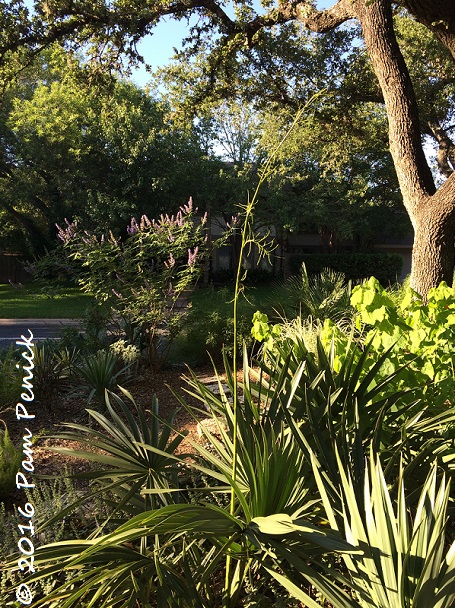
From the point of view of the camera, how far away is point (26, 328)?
13992 mm

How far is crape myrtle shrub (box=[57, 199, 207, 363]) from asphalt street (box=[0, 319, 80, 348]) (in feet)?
13.5

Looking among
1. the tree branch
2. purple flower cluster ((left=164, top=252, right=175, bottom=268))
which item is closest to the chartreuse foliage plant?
purple flower cluster ((left=164, top=252, right=175, bottom=268))

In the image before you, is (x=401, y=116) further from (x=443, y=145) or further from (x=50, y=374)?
(x=443, y=145)

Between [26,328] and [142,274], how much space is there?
301 inches

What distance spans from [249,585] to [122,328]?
6.41 metres

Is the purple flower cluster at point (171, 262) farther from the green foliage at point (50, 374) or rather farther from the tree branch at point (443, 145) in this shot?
the tree branch at point (443, 145)

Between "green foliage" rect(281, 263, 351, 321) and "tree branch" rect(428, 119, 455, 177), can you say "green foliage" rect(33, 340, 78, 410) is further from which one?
"tree branch" rect(428, 119, 455, 177)

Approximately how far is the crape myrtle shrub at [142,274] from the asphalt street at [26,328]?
4.13m

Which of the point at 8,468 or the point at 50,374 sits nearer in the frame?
the point at 8,468

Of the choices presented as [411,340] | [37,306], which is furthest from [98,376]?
Result: [37,306]

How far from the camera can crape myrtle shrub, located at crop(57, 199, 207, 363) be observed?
7.41 metres

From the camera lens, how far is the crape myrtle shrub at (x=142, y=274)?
7.41m

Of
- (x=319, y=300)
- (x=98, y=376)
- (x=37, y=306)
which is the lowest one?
(x=37, y=306)

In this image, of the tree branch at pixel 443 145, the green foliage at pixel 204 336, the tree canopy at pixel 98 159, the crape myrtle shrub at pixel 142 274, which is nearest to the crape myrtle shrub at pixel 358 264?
the tree canopy at pixel 98 159
